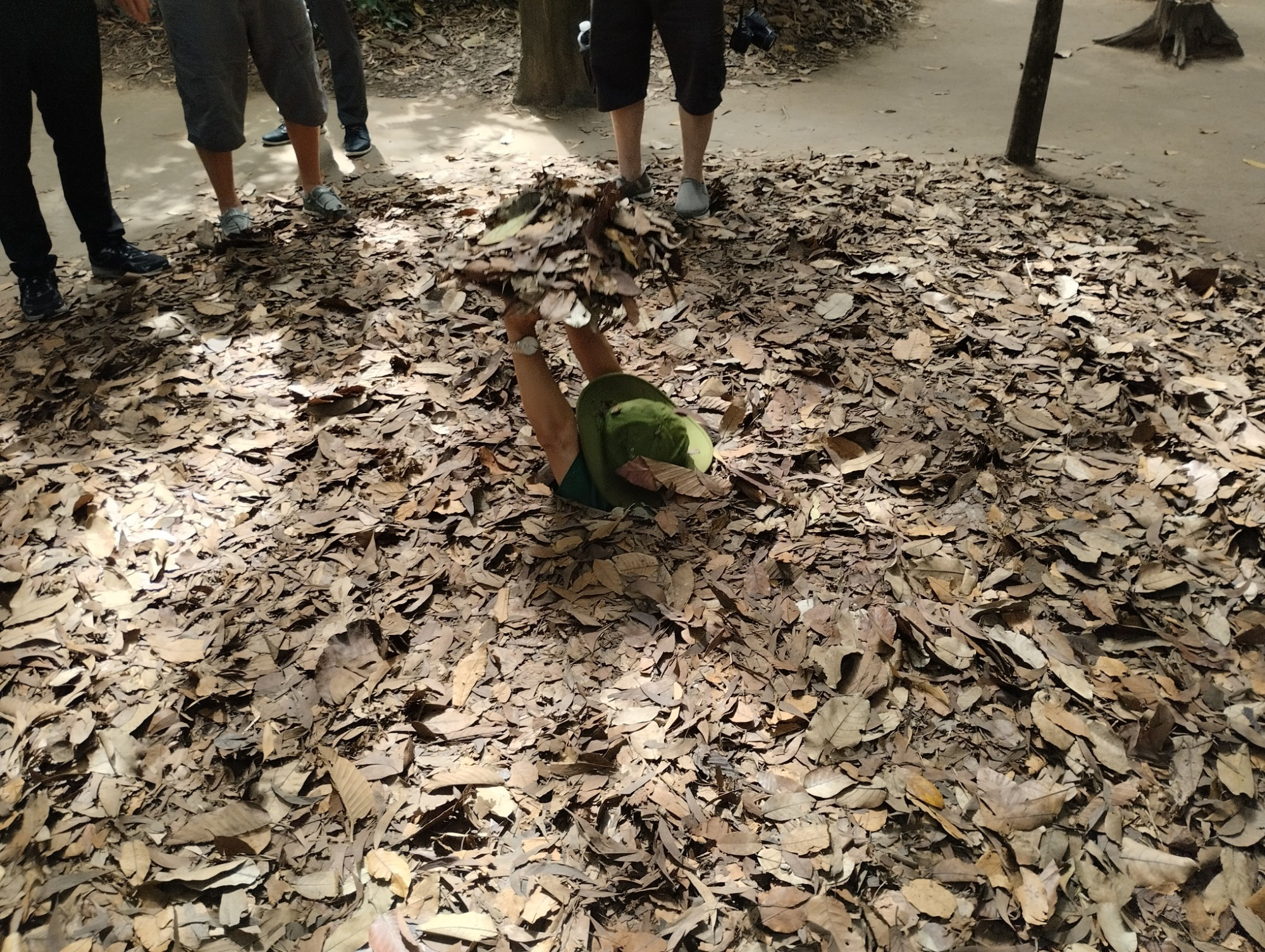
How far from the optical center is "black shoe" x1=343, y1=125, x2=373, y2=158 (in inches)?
220

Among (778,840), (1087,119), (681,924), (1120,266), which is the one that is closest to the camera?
(681,924)

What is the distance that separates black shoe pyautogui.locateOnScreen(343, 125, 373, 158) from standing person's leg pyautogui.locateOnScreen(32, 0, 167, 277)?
175cm

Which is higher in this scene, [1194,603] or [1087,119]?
[1087,119]

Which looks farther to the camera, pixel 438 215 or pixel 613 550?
pixel 438 215

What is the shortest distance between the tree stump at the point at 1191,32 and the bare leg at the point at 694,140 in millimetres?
5099

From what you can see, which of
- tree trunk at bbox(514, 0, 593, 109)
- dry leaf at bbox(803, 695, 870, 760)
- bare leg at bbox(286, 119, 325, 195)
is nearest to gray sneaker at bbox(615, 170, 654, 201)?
bare leg at bbox(286, 119, 325, 195)

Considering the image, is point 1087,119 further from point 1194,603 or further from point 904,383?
point 1194,603

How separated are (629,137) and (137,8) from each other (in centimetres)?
247

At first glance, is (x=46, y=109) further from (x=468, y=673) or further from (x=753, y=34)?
(x=753, y=34)

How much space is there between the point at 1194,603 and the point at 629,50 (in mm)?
3707

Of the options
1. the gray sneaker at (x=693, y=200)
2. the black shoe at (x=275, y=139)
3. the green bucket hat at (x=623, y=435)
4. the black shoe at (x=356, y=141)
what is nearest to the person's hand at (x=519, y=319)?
the green bucket hat at (x=623, y=435)

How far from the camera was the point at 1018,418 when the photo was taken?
320cm

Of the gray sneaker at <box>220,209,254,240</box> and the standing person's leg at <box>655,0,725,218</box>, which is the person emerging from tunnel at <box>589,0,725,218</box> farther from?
the gray sneaker at <box>220,209,254,240</box>

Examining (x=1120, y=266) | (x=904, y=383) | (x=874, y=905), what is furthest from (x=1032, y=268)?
(x=874, y=905)
